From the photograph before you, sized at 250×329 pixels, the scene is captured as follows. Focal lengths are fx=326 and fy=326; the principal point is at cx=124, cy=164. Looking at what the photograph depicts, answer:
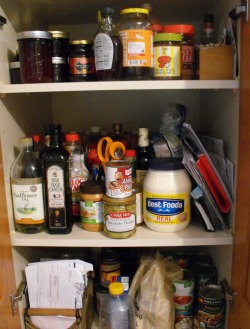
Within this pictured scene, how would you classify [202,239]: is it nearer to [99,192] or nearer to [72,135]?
[99,192]

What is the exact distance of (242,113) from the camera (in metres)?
0.75

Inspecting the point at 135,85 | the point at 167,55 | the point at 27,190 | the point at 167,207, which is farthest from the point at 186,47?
the point at 27,190

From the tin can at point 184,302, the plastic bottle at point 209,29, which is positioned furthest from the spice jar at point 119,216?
the plastic bottle at point 209,29

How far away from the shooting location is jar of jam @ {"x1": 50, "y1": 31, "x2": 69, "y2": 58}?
0.86m

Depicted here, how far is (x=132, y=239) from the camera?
0.84 m

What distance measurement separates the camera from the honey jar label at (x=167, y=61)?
81cm

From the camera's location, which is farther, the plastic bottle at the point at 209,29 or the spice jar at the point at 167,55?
the plastic bottle at the point at 209,29

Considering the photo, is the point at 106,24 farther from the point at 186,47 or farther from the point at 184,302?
the point at 184,302

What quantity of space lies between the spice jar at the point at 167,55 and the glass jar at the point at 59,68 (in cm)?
24

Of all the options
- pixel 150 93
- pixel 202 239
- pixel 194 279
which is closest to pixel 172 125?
pixel 150 93

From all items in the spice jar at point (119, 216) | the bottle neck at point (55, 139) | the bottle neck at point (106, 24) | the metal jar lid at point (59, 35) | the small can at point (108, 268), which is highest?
the bottle neck at point (106, 24)

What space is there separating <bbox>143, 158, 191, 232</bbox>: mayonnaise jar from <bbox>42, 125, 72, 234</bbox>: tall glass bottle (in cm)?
21

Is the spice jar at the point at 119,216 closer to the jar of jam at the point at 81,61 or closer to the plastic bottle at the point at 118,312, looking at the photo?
the plastic bottle at the point at 118,312

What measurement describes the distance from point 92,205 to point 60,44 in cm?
44
